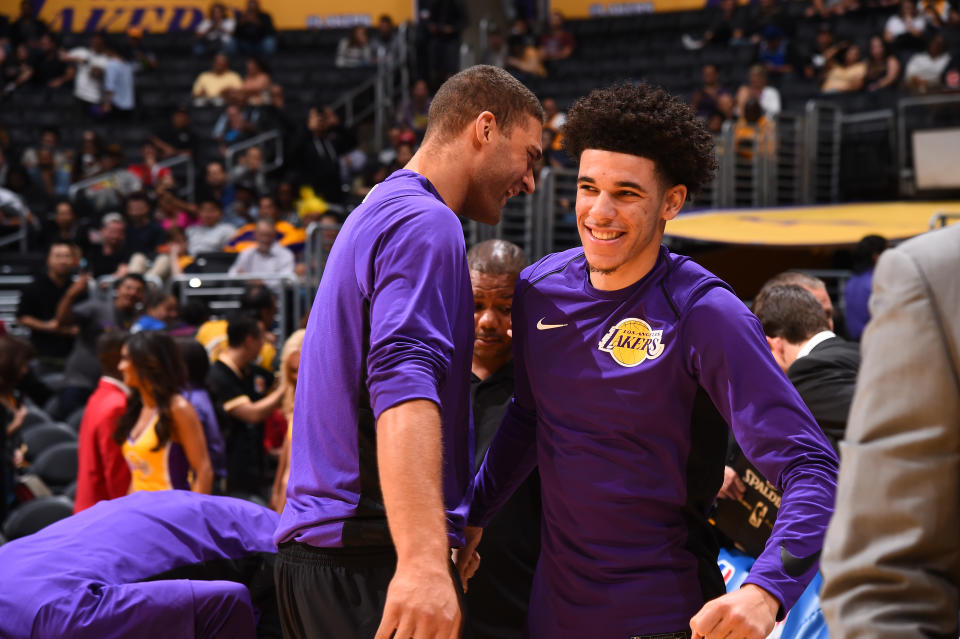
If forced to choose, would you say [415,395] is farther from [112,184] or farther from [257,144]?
[257,144]

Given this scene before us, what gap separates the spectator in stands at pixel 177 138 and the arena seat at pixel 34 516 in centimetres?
1036

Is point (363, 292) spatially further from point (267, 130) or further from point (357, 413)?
point (267, 130)

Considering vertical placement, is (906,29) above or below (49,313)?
above

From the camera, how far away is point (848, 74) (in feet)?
43.6

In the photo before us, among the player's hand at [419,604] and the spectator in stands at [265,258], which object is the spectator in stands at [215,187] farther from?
the player's hand at [419,604]

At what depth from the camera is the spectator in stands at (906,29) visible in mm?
13414

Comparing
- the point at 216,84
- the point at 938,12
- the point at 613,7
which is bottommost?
the point at 216,84

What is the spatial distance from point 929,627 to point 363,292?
3.81 feet

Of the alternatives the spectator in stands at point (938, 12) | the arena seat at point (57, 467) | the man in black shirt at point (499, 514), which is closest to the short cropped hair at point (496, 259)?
the man in black shirt at point (499, 514)

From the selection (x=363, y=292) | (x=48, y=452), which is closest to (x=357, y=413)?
(x=363, y=292)

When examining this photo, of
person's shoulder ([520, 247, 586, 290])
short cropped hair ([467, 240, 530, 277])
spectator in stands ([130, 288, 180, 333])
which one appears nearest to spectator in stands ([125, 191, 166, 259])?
spectator in stands ([130, 288, 180, 333])

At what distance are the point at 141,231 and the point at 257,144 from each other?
10.6ft

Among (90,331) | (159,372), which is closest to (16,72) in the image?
(90,331)

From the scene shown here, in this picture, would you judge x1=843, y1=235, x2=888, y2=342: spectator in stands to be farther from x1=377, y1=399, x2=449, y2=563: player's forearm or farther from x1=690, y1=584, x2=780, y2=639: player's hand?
x1=377, y1=399, x2=449, y2=563: player's forearm
